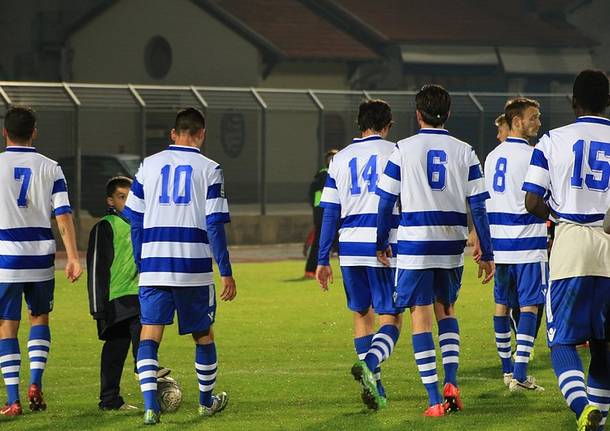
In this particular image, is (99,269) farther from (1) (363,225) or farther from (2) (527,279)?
(2) (527,279)

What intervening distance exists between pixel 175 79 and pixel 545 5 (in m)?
17.7

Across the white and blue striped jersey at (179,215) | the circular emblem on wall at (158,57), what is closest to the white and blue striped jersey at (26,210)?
the white and blue striped jersey at (179,215)

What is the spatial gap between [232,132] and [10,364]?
29.0 meters

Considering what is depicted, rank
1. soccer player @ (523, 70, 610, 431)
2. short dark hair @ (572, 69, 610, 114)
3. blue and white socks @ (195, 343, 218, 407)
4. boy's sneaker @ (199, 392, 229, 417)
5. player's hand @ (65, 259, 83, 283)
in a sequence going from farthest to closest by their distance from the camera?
player's hand @ (65, 259, 83, 283)
boy's sneaker @ (199, 392, 229, 417)
blue and white socks @ (195, 343, 218, 407)
short dark hair @ (572, 69, 610, 114)
soccer player @ (523, 70, 610, 431)

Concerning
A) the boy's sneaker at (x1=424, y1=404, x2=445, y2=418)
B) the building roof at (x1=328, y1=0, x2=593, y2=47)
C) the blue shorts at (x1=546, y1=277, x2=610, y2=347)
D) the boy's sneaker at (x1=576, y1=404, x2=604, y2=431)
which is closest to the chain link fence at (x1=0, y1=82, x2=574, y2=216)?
the building roof at (x1=328, y1=0, x2=593, y2=47)

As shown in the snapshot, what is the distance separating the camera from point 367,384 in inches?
413

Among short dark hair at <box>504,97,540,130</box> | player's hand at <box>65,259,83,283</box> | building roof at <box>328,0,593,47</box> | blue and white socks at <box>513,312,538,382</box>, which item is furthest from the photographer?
building roof at <box>328,0,593,47</box>

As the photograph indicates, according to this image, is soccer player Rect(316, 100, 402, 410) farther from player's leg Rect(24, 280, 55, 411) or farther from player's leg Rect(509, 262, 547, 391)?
player's leg Rect(24, 280, 55, 411)

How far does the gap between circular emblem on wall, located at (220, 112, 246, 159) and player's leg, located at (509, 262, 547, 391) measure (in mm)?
26893

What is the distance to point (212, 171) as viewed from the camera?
1027 cm

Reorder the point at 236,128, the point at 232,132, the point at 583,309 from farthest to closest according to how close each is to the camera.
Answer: the point at 236,128 → the point at 232,132 → the point at 583,309

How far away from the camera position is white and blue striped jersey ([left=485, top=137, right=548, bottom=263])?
1173cm

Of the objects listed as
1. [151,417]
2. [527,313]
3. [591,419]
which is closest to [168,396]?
[151,417]

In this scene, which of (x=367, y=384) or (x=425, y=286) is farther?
(x=367, y=384)
